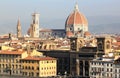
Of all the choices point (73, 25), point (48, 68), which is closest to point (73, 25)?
point (73, 25)

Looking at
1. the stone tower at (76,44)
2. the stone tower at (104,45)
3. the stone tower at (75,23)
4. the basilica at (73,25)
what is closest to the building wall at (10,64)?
the stone tower at (76,44)

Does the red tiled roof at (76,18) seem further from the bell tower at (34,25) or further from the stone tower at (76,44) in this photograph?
the stone tower at (76,44)

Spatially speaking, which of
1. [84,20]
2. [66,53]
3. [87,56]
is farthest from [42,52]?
[84,20]

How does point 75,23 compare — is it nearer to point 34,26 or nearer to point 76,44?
point 34,26

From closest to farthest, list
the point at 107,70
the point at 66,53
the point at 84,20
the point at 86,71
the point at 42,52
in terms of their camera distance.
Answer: the point at 107,70 < the point at 86,71 < the point at 66,53 < the point at 42,52 < the point at 84,20

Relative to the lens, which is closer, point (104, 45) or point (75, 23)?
point (104, 45)

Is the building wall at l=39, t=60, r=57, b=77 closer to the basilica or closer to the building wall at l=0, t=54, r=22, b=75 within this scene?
the building wall at l=0, t=54, r=22, b=75

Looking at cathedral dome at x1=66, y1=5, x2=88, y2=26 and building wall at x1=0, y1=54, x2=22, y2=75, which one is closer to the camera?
building wall at x1=0, y1=54, x2=22, y2=75

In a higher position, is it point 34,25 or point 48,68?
point 34,25

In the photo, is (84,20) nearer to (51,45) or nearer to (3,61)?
(51,45)

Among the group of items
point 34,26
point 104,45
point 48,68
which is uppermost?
point 34,26

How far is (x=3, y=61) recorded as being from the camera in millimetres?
80875

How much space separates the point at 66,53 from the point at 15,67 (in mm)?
8619

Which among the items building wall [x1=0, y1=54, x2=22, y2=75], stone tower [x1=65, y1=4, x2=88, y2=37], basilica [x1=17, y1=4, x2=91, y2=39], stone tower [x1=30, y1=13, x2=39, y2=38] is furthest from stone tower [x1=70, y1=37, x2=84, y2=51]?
stone tower [x1=30, y1=13, x2=39, y2=38]
